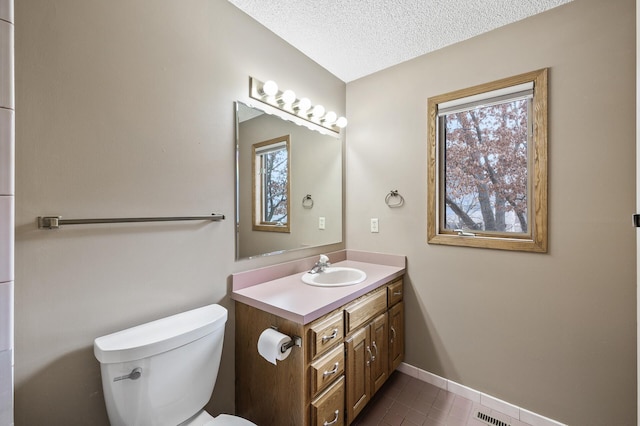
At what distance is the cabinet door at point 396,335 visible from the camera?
192 centimetres

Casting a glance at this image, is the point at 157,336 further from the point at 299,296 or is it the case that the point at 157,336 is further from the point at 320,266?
the point at 320,266

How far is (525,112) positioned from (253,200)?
5.65ft

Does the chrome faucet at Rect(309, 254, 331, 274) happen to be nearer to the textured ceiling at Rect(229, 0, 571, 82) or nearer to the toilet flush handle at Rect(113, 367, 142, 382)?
the toilet flush handle at Rect(113, 367, 142, 382)

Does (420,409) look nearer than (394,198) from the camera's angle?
Yes

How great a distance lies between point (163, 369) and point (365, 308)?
1029 millimetres

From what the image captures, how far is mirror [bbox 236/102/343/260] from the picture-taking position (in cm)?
160

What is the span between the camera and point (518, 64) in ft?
5.42

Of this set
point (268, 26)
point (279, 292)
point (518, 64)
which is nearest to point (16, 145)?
Result: point (279, 292)

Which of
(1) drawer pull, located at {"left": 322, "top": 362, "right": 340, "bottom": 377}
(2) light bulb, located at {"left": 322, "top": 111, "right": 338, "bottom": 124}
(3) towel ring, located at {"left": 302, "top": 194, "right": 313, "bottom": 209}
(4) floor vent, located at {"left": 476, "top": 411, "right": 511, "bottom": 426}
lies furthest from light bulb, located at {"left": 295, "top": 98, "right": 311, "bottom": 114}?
(4) floor vent, located at {"left": 476, "top": 411, "right": 511, "bottom": 426}

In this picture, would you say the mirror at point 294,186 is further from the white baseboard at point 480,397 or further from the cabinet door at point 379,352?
the white baseboard at point 480,397

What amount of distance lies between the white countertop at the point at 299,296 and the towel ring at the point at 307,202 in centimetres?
49

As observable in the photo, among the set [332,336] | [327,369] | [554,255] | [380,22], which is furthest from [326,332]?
[380,22]

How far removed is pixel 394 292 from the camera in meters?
1.97

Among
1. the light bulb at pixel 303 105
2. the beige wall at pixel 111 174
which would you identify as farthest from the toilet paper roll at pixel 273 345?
the light bulb at pixel 303 105
